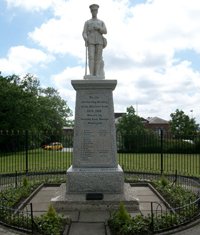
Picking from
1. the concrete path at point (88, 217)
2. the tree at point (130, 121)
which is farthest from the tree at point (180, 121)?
the concrete path at point (88, 217)

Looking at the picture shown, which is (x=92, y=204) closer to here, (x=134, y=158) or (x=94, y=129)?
(x=94, y=129)

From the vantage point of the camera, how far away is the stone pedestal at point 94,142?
33.0 ft

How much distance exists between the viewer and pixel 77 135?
10375 mm

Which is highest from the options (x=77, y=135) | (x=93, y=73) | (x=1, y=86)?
(x=1, y=86)

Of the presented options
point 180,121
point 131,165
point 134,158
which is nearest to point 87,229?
point 131,165

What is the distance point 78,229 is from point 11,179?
7980 millimetres

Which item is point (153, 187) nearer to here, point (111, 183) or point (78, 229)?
point (111, 183)

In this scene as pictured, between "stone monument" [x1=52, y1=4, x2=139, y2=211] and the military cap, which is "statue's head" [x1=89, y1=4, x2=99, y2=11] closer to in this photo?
the military cap

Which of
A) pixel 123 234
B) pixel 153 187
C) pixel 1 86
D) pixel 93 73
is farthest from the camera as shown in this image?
pixel 1 86

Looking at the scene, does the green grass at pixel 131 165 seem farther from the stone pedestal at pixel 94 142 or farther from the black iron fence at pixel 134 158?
the stone pedestal at pixel 94 142

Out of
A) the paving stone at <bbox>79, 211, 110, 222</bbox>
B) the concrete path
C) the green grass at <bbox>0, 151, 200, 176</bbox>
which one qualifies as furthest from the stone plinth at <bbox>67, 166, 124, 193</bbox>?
the green grass at <bbox>0, 151, 200, 176</bbox>

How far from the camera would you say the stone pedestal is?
10.1 metres

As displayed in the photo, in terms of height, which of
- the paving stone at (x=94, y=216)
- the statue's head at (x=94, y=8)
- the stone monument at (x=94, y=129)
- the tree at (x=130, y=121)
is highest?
the statue's head at (x=94, y=8)

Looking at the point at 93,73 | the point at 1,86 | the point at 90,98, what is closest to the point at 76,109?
the point at 90,98
